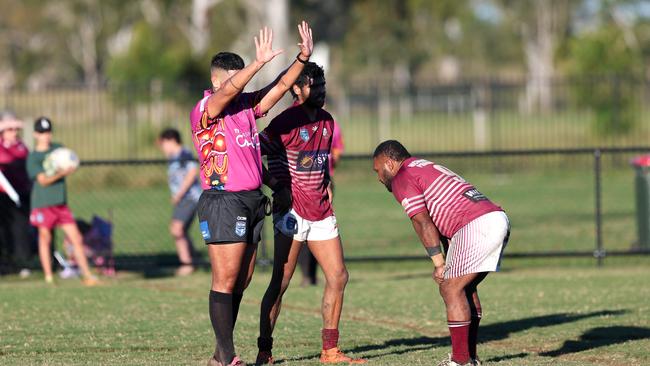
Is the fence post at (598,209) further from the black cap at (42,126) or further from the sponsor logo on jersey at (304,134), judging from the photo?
the sponsor logo on jersey at (304,134)

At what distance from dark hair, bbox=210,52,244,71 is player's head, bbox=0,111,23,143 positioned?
7004mm

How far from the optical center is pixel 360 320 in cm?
1110

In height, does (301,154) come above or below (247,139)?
below

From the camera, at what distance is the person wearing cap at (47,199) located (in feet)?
44.6

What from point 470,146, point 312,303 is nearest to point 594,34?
point 470,146

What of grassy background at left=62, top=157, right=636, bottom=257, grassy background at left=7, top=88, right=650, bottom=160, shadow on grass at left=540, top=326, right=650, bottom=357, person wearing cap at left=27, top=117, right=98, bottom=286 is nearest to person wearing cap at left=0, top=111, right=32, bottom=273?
person wearing cap at left=27, top=117, right=98, bottom=286

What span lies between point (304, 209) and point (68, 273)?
6879 mm

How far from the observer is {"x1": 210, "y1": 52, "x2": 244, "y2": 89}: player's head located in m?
7.93

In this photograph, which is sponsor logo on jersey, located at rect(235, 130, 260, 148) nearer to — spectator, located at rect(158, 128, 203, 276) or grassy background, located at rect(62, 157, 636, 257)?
spectator, located at rect(158, 128, 203, 276)

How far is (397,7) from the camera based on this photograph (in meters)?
49.4

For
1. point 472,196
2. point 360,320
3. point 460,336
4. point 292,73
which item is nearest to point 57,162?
point 360,320

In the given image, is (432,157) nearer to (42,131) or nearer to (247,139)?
(42,131)

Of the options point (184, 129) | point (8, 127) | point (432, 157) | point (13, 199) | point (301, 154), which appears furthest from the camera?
point (184, 129)

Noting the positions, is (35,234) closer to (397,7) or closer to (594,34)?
(594,34)
